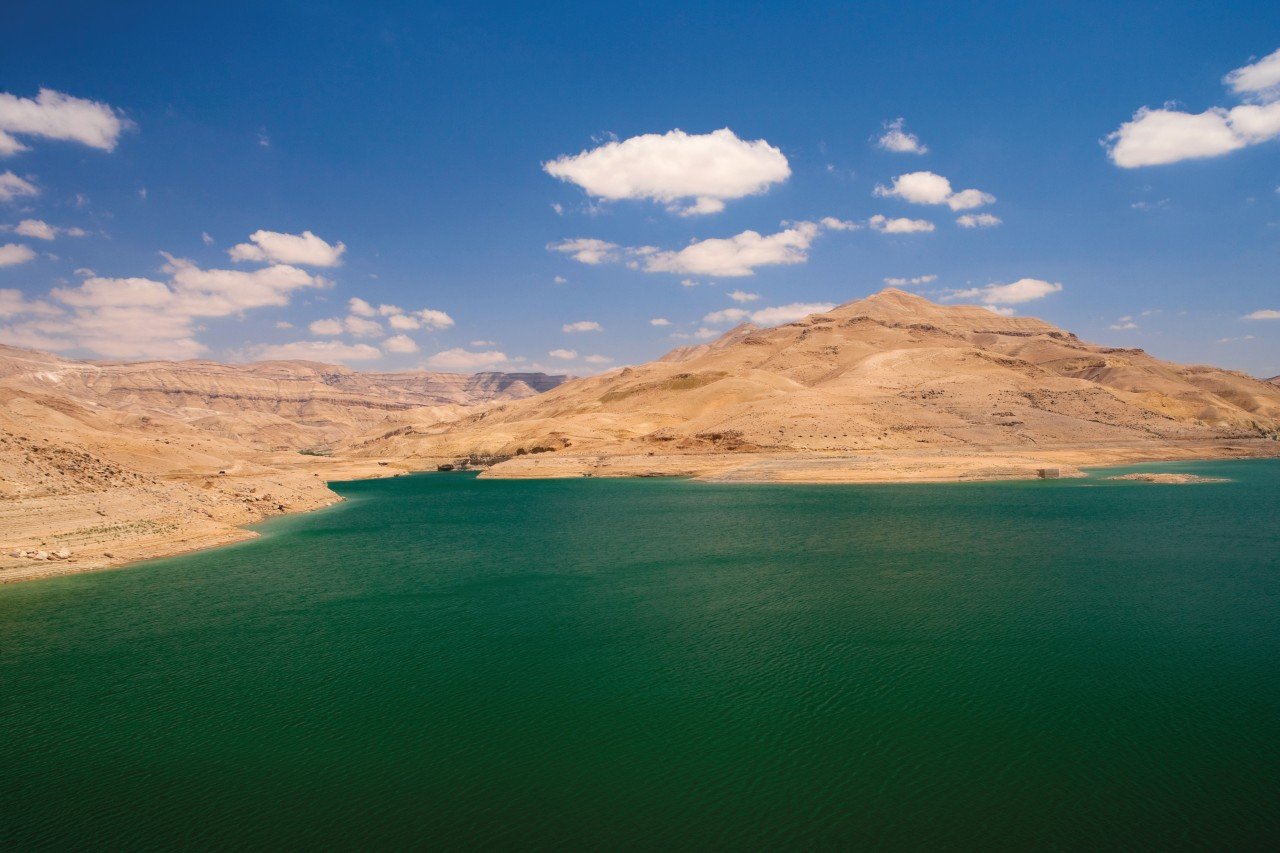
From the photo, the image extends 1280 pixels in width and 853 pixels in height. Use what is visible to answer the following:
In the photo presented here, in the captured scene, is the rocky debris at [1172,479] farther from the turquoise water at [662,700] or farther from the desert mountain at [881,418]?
the turquoise water at [662,700]

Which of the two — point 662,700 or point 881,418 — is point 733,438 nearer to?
point 881,418

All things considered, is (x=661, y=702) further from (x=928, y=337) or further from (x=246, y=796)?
(x=928, y=337)

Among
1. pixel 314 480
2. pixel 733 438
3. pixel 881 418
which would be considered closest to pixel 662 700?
pixel 314 480

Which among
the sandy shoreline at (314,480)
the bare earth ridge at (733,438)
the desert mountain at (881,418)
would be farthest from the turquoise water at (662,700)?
the desert mountain at (881,418)

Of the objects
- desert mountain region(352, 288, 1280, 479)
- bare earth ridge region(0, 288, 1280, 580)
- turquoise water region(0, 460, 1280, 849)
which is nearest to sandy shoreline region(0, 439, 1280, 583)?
bare earth ridge region(0, 288, 1280, 580)

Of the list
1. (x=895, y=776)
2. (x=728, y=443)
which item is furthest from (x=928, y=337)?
(x=895, y=776)

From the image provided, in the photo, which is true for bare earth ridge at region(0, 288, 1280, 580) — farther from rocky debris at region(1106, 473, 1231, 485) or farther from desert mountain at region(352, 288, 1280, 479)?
rocky debris at region(1106, 473, 1231, 485)
